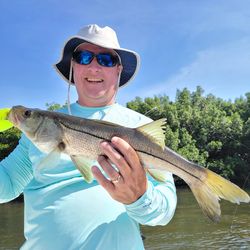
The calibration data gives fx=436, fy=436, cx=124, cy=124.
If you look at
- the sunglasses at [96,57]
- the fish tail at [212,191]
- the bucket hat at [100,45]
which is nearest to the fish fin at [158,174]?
the fish tail at [212,191]

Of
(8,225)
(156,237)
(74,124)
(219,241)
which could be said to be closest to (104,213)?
(74,124)

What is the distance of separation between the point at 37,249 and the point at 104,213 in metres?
0.53

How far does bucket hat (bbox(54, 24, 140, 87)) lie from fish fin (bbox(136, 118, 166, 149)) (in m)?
1.02

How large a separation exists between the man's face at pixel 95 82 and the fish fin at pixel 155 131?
834 millimetres

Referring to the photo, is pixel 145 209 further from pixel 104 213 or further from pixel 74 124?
pixel 74 124

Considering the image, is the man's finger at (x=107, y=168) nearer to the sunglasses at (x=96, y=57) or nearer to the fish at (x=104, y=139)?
the fish at (x=104, y=139)

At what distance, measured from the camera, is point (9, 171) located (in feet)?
10.3

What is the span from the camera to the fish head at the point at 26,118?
2506 mm

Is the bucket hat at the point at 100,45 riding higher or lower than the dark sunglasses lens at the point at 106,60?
higher

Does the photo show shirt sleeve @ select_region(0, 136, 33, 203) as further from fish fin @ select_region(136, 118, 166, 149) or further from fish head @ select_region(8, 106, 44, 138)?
fish fin @ select_region(136, 118, 166, 149)

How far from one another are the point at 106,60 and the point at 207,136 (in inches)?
1886

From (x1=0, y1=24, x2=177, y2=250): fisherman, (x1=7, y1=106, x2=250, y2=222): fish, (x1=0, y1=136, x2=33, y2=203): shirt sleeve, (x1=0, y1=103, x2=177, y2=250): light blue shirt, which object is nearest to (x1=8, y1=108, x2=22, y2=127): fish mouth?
(x1=7, y1=106, x2=250, y2=222): fish

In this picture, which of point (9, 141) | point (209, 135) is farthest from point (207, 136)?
point (9, 141)

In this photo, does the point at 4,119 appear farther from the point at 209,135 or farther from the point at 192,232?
the point at 209,135
